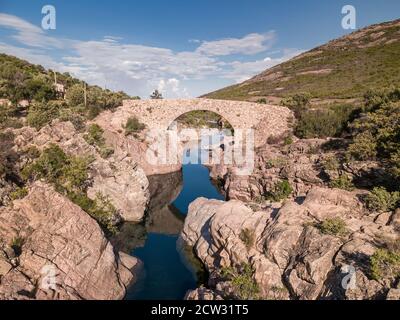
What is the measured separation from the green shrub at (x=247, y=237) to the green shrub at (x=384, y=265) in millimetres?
5846

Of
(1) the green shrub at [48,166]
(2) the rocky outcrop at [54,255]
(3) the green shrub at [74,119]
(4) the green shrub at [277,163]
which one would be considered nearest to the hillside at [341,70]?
(4) the green shrub at [277,163]

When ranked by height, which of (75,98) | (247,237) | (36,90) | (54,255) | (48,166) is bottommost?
(54,255)

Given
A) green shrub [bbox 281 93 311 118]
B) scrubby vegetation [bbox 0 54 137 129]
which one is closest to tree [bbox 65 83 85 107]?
scrubby vegetation [bbox 0 54 137 129]

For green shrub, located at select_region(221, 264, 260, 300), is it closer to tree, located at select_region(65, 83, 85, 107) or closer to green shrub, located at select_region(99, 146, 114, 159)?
green shrub, located at select_region(99, 146, 114, 159)

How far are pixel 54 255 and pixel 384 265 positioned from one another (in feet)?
47.8

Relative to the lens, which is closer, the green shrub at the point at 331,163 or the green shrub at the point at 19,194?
the green shrub at the point at 19,194

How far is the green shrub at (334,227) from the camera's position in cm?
1397

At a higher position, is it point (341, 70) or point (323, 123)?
point (341, 70)

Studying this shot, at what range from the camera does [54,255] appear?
15508 millimetres

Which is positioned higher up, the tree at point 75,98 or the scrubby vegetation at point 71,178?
the tree at point 75,98

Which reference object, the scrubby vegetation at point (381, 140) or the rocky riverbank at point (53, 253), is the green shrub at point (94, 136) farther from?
the scrubby vegetation at point (381, 140)

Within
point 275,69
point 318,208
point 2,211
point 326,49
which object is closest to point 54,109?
point 2,211

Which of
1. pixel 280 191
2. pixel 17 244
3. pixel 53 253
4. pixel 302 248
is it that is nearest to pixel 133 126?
pixel 280 191

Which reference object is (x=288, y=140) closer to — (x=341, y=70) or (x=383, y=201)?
(x=383, y=201)
